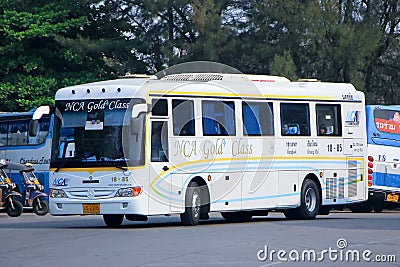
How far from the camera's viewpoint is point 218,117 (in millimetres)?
21906

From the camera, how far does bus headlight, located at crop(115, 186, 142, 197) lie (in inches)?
789

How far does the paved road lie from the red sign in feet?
23.9

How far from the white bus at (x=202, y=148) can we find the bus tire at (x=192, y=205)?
0.08 feet

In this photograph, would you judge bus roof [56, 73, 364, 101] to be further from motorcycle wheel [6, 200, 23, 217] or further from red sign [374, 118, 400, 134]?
motorcycle wheel [6, 200, 23, 217]

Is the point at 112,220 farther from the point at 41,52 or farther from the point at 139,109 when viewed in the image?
the point at 41,52

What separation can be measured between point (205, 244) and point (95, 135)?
482 centimetres

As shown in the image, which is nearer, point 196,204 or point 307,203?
point 196,204

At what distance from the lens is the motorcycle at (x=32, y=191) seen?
30078 millimetres

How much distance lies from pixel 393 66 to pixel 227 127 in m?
21.7

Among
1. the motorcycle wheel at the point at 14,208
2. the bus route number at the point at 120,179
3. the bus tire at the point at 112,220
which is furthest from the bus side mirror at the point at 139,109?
the motorcycle wheel at the point at 14,208

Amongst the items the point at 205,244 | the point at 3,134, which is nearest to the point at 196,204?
the point at 205,244

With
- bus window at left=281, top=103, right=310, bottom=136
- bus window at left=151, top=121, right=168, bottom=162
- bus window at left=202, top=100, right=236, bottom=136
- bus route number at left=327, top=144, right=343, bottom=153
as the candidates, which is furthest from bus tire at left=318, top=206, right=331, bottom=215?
bus window at left=151, top=121, right=168, bottom=162

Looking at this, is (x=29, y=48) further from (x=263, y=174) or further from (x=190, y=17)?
(x=263, y=174)

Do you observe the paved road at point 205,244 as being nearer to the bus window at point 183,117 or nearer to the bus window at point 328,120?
the bus window at point 183,117
